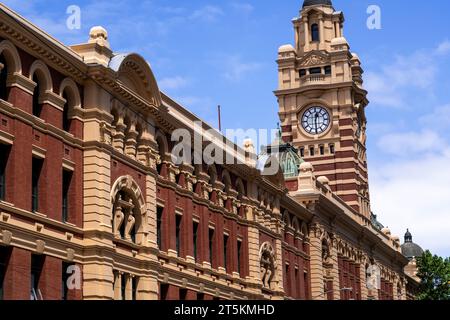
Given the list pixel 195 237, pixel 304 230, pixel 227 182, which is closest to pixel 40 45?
pixel 195 237

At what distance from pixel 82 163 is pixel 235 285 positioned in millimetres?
18554

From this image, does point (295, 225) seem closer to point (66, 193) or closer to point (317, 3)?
point (66, 193)

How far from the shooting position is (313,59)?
359ft

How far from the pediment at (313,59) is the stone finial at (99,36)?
223ft

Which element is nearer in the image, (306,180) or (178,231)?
(178,231)

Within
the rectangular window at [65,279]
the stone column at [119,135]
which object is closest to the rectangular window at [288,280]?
the stone column at [119,135]

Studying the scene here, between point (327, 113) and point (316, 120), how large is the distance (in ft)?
5.06

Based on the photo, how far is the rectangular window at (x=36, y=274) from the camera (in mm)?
36375

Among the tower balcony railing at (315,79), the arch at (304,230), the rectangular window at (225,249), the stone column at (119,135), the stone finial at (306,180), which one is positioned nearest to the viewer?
the stone column at (119,135)

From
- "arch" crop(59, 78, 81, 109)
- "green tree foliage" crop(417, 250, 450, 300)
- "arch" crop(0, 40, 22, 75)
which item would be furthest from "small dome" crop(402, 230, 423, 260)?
"arch" crop(0, 40, 22, 75)

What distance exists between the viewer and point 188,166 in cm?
5094

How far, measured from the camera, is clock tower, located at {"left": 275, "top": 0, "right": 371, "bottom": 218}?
106250mm

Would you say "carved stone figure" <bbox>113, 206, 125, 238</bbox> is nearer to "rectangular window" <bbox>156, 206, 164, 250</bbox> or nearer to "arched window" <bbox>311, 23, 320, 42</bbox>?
"rectangular window" <bbox>156, 206, 164, 250</bbox>

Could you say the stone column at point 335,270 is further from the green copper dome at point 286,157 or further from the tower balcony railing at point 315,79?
the tower balcony railing at point 315,79
